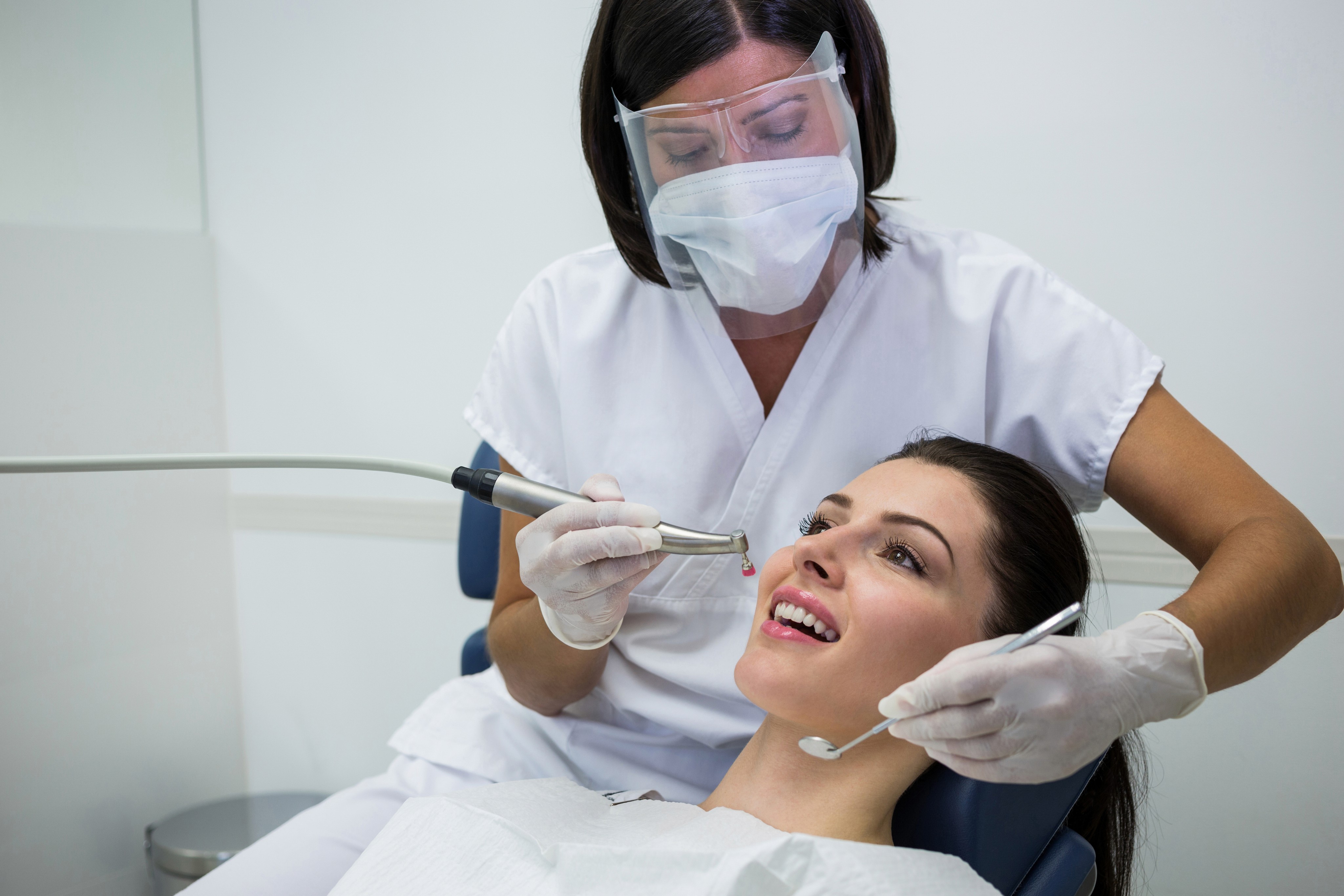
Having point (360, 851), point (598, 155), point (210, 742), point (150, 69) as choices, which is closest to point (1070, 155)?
point (598, 155)

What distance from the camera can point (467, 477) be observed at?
42.2 inches

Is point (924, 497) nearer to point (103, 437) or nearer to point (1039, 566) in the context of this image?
point (1039, 566)

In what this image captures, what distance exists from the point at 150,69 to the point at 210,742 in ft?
6.19

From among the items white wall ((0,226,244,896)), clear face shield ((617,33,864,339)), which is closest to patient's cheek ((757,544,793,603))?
clear face shield ((617,33,864,339))

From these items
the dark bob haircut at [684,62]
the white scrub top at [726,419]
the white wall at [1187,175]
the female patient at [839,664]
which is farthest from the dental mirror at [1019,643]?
the white wall at [1187,175]

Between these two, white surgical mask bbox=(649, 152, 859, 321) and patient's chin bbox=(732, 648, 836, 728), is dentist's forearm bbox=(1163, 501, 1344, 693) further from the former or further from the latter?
white surgical mask bbox=(649, 152, 859, 321)

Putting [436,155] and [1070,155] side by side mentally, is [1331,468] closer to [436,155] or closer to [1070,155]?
[1070,155]

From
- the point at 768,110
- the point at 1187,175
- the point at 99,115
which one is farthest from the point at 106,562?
the point at 1187,175

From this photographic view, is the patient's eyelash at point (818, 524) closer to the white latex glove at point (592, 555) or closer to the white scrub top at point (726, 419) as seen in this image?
the white scrub top at point (726, 419)

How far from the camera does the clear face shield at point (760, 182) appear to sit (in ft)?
3.75

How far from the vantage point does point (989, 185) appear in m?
1.87

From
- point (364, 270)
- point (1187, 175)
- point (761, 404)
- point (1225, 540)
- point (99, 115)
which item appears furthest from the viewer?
point (364, 270)

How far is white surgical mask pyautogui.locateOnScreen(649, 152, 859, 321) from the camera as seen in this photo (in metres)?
1.15

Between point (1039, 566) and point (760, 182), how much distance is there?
576mm
